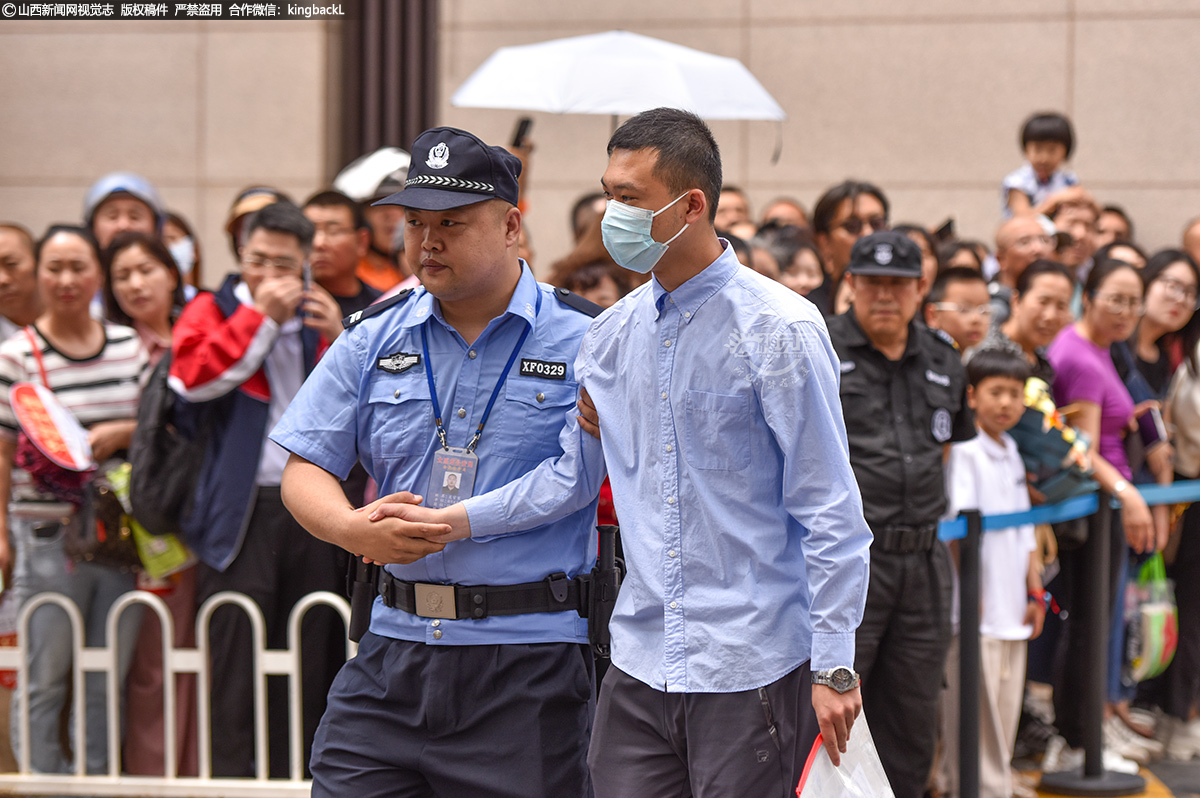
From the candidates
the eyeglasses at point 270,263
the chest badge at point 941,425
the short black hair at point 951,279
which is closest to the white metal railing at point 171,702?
the eyeglasses at point 270,263

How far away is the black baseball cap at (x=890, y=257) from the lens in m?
4.42

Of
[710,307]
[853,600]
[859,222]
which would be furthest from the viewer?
[859,222]

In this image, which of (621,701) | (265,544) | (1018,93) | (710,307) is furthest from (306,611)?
(1018,93)

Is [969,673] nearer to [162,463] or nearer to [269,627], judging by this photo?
[269,627]

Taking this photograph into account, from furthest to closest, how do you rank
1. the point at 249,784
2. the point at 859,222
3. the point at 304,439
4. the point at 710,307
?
1. the point at 859,222
2. the point at 249,784
3. the point at 304,439
4. the point at 710,307

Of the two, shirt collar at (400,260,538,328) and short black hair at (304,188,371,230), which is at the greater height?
short black hair at (304,188,371,230)

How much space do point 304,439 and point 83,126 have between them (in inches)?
313

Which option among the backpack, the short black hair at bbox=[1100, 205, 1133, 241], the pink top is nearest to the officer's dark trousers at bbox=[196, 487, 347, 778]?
the backpack

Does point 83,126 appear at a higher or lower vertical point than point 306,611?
higher

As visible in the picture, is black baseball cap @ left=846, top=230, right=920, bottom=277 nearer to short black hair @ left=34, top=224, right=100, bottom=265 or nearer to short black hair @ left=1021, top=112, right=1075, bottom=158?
short black hair @ left=34, top=224, right=100, bottom=265

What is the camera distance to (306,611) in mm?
4695

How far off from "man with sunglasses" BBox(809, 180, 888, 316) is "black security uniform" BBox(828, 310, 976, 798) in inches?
59.4

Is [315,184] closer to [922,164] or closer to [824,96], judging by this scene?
[824,96]

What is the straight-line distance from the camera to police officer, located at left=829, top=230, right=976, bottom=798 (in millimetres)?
4379
